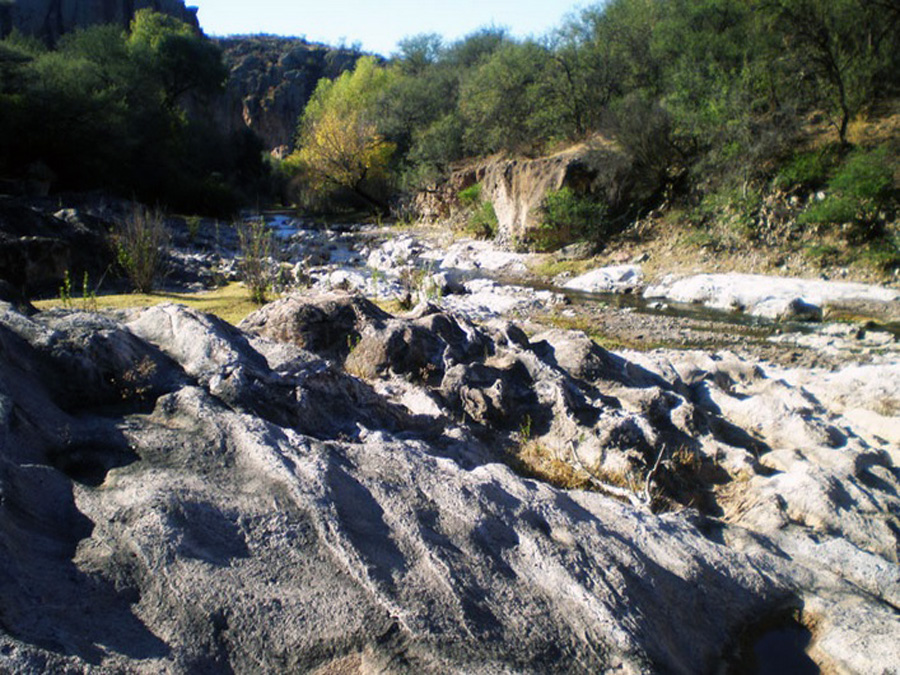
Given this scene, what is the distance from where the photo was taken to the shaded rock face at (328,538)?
74.5 inches

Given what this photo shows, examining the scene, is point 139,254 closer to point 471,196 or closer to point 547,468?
point 547,468

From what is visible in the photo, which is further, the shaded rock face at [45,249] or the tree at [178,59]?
the tree at [178,59]

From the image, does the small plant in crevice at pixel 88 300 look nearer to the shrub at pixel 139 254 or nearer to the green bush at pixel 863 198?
the shrub at pixel 139 254

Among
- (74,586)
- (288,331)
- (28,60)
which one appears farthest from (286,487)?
(28,60)

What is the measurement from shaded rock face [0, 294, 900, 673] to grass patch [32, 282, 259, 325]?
3.82 meters

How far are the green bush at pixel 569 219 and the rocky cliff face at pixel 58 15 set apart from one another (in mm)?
39448

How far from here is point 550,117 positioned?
2453 centimetres

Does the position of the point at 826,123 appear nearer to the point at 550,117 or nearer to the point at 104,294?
the point at 550,117

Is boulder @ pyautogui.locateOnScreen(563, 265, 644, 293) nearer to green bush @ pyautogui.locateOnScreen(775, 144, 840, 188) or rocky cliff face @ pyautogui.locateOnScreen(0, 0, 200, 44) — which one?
green bush @ pyautogui.locateOnScreen(775, 144, 840, 188)

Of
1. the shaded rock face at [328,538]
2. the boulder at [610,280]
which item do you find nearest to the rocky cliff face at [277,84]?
the boulder at [610,280]

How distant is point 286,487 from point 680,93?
19012 mm

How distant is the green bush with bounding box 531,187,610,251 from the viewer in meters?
18.5

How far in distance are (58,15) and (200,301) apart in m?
52.3

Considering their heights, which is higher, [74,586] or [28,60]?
[28,60]
